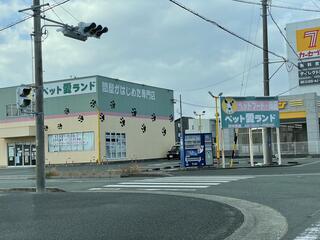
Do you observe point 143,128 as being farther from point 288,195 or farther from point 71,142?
point 288,195

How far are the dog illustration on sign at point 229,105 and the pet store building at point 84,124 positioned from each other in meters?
17.7

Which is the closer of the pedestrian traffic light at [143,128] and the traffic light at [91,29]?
the traffic light at [91,29]

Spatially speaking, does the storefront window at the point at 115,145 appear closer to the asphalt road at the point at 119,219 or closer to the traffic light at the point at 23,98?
the traffic light at the point at 23,98

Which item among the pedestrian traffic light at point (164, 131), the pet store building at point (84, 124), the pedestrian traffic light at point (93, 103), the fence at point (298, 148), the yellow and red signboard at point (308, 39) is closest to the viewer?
the fence at point (298, 148)

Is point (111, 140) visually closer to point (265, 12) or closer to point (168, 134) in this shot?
point (168, 134)

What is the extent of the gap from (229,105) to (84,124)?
19124 mm

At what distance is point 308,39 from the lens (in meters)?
55.1

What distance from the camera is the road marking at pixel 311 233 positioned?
8.09 metres

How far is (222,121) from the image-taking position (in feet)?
97.5

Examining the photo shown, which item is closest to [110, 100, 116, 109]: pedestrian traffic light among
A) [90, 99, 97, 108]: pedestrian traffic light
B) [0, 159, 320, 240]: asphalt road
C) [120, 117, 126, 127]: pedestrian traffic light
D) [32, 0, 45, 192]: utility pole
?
[120, 117, 126, 127]: pedestrian traffic light

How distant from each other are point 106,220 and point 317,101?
38865 millimetres

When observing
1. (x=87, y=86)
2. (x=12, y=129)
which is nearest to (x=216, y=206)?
(x=87, y=86)

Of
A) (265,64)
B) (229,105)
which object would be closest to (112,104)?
(229,105)

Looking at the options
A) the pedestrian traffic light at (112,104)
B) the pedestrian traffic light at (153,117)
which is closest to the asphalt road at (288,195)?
the pedestrian traffic light at (112,104)
